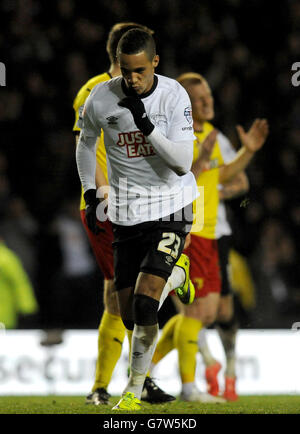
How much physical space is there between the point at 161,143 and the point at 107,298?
5.06 feet

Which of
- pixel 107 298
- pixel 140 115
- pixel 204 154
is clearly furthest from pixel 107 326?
pixel 140 115

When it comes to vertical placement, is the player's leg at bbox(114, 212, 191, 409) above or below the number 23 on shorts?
below

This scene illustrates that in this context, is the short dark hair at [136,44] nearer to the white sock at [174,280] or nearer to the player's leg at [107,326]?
the white sock at [174,280]

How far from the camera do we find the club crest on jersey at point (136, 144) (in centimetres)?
483

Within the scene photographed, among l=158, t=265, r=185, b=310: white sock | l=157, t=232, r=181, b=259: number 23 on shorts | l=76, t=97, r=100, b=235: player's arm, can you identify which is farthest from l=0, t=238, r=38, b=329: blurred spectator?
l=157, t=232, r=181, b=259: number 23 on shorts

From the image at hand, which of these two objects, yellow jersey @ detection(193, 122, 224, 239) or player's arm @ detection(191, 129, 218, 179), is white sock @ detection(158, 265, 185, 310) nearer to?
player's arm @ detection(191, 129, 218, 179)

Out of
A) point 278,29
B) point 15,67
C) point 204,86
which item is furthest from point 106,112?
point 278,29

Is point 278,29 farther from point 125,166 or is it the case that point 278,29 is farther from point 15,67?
point 125,166

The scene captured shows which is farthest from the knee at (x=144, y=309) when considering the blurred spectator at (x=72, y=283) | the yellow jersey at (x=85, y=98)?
the blurred spectator at (x=72, y=283)

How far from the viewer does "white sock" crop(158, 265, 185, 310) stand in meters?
4.91

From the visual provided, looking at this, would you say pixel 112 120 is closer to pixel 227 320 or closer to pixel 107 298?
pixel 107 298

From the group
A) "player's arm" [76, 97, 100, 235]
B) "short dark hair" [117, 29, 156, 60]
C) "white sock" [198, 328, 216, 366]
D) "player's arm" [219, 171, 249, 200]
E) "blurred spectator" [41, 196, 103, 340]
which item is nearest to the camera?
"short dark hair" [117, 29, 156, 60]

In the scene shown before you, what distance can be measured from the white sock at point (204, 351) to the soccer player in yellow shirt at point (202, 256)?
1.70ft

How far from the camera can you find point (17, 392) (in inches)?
299
